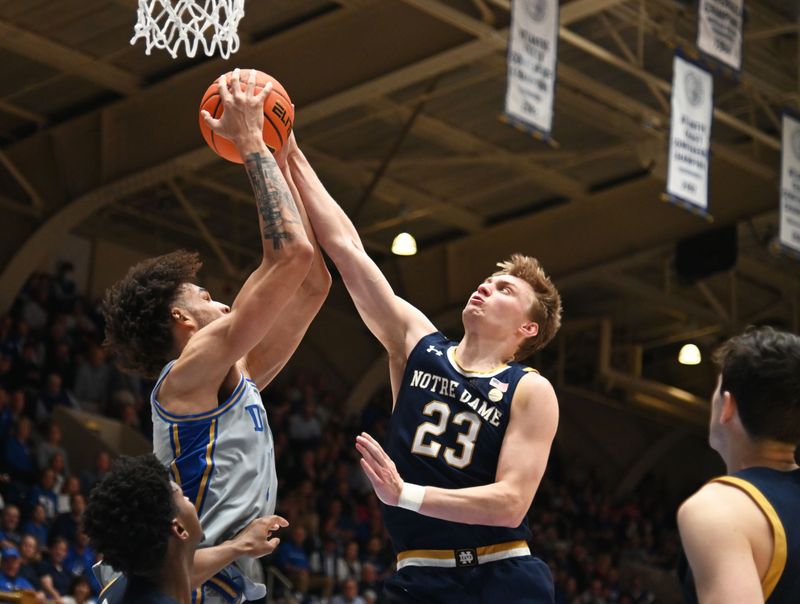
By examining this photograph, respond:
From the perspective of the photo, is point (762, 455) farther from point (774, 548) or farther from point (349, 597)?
point (349, 597)

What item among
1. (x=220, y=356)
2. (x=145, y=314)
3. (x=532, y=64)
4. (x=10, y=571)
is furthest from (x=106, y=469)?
(x=220, y=356)

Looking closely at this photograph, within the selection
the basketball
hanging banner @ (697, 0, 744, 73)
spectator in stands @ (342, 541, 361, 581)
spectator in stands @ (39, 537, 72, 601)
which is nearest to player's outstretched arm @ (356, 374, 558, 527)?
the basketball

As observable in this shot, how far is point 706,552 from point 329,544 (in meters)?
15.5

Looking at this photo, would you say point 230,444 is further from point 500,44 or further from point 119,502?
point 500,44

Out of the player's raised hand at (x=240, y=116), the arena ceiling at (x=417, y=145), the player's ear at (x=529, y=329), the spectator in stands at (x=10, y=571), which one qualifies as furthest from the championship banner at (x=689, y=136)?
the player's raised hand at (x=240, y=116)

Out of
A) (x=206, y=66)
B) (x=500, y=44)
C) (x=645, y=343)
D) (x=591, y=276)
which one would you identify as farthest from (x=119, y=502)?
(x=645, y=343)

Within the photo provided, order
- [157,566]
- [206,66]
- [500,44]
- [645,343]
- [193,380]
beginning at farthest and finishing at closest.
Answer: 1. [645,343]
2. [206,66]
3. [500,44]
4. [193,380]
5. [157,566]

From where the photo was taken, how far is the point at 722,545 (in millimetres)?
3436

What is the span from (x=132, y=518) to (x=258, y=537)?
2.24 feet

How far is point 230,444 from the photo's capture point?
5074 mm

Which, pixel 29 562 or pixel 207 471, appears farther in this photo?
pixel 29 562

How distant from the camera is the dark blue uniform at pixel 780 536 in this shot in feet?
11.5

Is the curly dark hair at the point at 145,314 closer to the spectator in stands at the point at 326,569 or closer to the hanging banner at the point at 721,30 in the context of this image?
the hanging banner at the point at 721,30

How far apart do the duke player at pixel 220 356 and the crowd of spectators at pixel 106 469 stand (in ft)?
23.6
